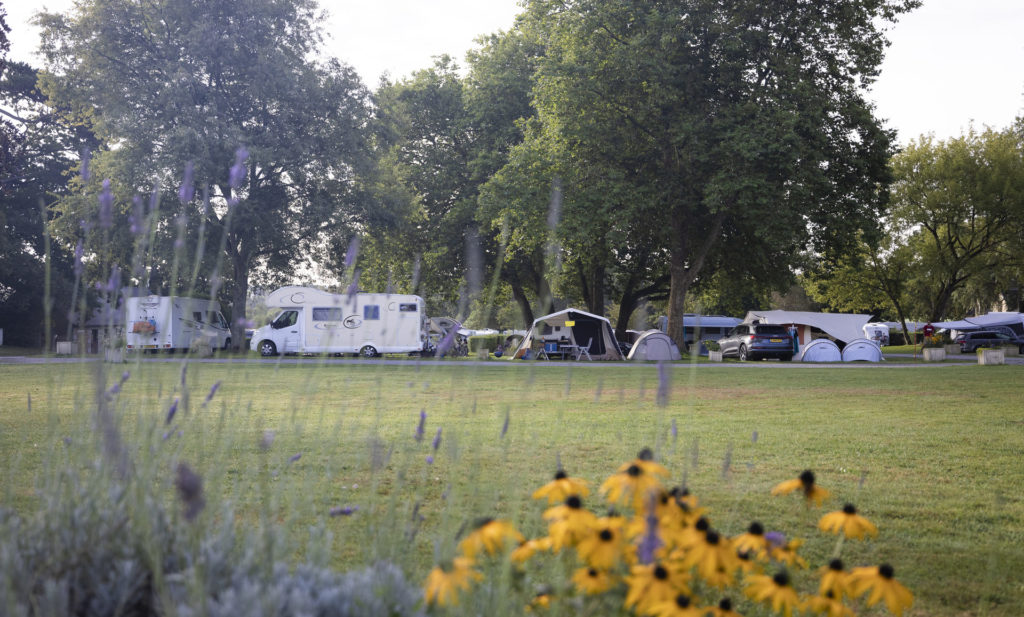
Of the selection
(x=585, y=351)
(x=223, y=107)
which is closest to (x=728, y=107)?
(x=585, y=351)

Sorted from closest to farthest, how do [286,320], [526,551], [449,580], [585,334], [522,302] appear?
[449,580], [526,551], [286,320], [585,334], [522,302]

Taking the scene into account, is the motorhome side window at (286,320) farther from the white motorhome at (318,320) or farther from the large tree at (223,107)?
the large tree at (223,107)

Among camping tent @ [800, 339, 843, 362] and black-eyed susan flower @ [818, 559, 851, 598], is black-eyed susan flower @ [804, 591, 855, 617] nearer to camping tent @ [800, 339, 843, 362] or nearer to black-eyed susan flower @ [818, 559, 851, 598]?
black-eyed susan flower @ [818, 559, 851, 598]

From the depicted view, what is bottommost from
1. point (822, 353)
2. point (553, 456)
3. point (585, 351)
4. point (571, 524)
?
point (553, 456)

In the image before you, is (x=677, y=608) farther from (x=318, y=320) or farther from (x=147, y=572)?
(x=318, y=320)

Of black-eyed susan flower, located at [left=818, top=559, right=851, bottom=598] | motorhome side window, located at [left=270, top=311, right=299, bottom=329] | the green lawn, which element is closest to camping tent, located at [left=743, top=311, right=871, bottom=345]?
motorhome side window, located at [left=270, top=311, right=299, bottom=329]

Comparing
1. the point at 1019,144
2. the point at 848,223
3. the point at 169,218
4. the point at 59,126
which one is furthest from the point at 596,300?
the point at 59,126

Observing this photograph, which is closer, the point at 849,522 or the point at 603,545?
the point at 603,545

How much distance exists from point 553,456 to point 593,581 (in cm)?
432

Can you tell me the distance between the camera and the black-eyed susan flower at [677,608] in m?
1.60

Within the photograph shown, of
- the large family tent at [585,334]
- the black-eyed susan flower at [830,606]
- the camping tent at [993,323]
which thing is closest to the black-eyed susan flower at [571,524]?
the black-eyed susan flower at [830,606]

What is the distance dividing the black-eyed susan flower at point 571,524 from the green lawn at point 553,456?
0.15 m

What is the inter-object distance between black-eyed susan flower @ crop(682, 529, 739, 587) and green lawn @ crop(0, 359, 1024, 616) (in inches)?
15.8

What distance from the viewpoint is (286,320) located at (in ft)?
87.4
